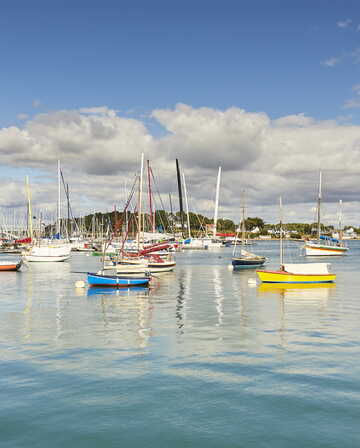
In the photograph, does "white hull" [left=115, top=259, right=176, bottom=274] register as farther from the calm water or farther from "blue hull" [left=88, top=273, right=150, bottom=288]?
the calm water

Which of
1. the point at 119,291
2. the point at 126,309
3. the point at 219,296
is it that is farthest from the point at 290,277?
the point at 126,309

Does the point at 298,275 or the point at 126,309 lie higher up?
the point at 298,275

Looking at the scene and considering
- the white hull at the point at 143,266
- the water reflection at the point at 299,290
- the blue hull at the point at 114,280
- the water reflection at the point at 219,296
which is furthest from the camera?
the white hull at the point at 143,266

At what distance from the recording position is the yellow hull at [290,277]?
51156 millimetres

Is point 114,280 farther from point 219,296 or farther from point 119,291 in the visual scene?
point 219,296

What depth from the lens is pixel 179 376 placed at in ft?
59.8

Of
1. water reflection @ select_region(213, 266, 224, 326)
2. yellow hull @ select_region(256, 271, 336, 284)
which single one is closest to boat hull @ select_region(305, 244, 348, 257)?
water reflection @ select_region(213, 266, 224, 326)

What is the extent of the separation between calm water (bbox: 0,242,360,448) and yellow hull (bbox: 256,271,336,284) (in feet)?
48.6

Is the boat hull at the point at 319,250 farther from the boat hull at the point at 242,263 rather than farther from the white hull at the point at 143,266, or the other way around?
the white hull at the point at 143,266

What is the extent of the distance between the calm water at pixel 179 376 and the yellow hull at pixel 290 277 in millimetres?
14801

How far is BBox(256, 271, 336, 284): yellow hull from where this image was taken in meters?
51.2

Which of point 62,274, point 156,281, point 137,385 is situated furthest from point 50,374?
point 62,274

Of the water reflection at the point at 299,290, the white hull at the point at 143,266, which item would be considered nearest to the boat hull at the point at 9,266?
the white hull at the point at 143,266

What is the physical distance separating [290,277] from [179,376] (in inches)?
1382
